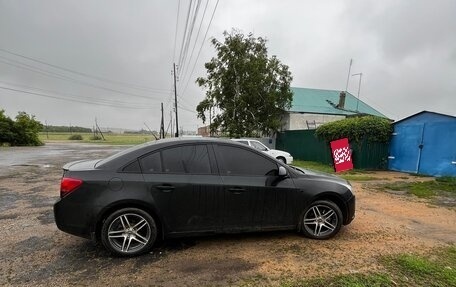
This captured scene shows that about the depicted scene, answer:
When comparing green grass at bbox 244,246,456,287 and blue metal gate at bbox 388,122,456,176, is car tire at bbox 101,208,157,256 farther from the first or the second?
blue metal gate at bbox 388,122,456,176

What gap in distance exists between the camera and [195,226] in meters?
4.42

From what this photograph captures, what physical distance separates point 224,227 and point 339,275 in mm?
1596

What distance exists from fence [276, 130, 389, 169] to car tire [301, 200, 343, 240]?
441 inches

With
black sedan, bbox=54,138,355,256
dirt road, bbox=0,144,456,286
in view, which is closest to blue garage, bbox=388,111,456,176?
dirt road, bbox=0,144,456,286

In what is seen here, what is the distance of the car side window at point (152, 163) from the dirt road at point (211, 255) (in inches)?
44.1

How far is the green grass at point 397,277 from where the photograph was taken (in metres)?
3.48

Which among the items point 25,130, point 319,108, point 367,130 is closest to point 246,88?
point 319,108

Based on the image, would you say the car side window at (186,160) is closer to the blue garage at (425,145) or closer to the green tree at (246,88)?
the blue garage at (425,145)

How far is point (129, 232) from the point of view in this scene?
4211mm

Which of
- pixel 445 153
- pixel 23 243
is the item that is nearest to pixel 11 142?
pixel 23 243

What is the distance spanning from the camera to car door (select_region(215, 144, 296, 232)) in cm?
450

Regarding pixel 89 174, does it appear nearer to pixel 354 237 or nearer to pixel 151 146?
pixel 151 146

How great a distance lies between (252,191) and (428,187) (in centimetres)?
818

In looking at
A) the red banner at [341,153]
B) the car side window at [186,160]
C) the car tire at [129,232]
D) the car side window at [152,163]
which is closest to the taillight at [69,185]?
the car tire at [129,232]
